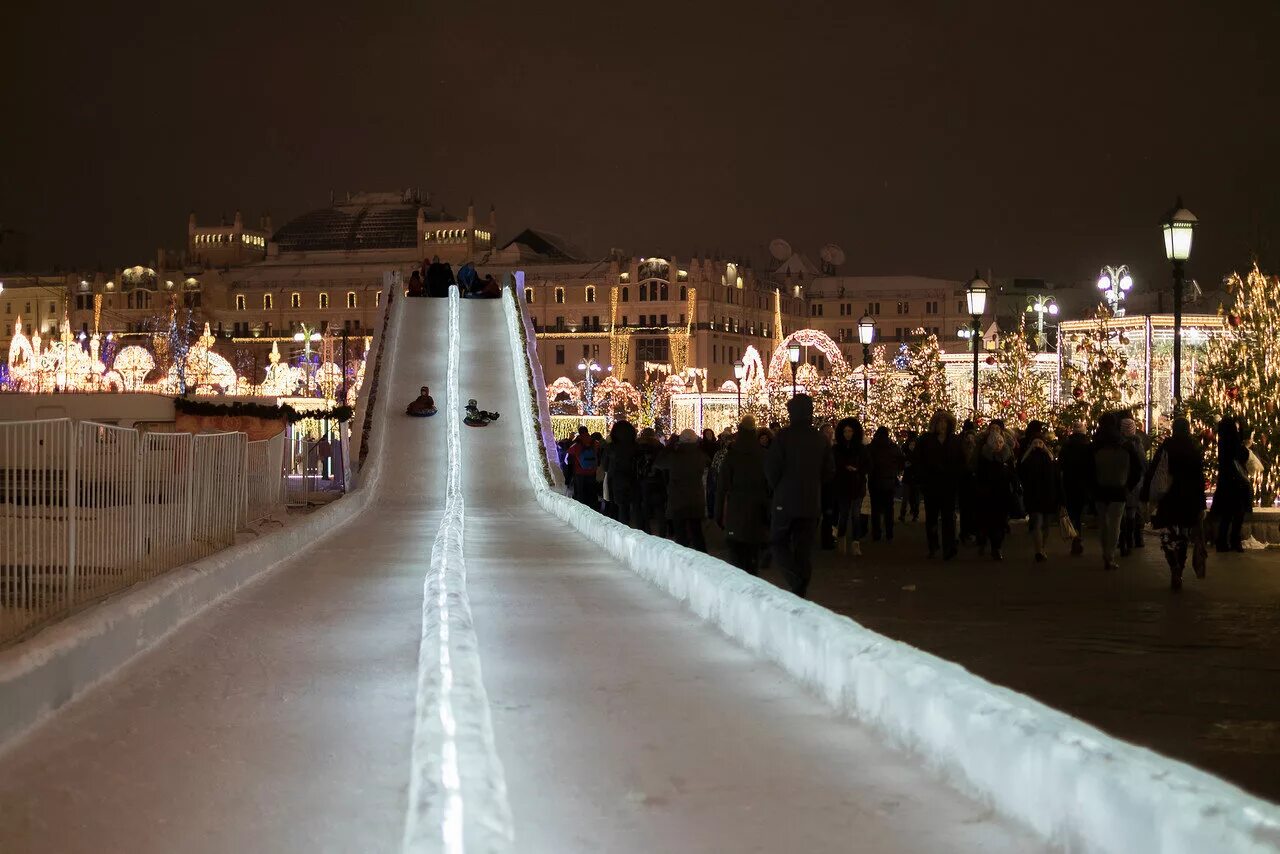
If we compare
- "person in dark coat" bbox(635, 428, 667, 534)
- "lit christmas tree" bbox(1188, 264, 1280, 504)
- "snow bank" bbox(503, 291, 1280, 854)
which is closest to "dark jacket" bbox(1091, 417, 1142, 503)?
"person in dark coat" bbox(635, 428, 667, 534)

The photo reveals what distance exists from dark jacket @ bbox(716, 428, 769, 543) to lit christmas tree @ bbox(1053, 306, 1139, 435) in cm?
1383

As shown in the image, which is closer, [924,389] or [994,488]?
[994,488]

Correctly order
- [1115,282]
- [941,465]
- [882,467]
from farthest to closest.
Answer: [1115,282], [882,467], [941,465]

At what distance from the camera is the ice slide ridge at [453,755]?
5070mm

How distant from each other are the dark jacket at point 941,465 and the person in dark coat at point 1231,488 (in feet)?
9.09

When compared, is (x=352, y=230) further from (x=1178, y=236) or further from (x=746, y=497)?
(x=746, y=497)

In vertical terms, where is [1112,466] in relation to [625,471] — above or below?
above

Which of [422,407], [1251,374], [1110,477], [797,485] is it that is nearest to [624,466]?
[1110,477]

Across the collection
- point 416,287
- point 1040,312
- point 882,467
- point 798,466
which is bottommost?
point 882,467

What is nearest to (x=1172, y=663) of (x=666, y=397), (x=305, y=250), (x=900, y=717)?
(x=900, y=717)

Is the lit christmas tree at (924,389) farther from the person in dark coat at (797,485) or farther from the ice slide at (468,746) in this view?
the ice slide at (468,746)

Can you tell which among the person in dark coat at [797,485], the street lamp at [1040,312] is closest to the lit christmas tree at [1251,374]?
the person in dark coat at [797,485]

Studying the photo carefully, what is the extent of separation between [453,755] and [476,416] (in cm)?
3015

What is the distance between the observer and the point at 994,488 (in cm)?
2017
